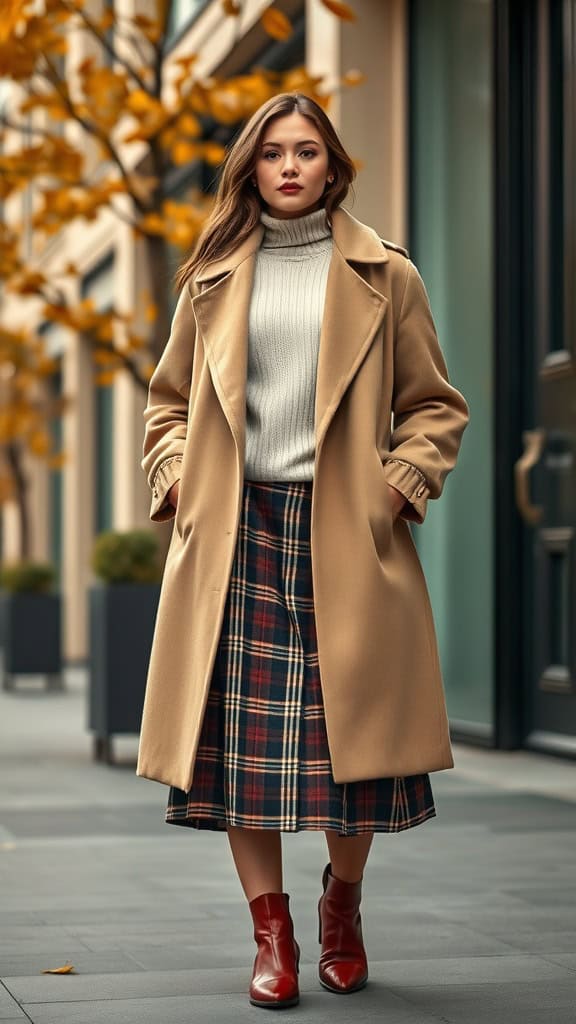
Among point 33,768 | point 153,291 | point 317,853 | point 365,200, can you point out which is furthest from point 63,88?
point 317,853

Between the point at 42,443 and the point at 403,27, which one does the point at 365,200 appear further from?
the point at 42,443

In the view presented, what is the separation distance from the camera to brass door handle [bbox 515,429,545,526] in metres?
7.73

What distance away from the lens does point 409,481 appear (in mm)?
3525

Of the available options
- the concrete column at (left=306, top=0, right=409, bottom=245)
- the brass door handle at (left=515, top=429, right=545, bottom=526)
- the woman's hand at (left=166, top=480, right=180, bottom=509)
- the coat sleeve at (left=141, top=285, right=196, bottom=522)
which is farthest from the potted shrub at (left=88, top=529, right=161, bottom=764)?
the woman's hand at (left=166, top=480, right=180, bottom=509)

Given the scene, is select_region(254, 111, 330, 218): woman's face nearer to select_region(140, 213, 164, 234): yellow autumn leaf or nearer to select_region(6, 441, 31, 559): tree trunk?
select_region(140, 213, 164, 234): yellow autumn leaf

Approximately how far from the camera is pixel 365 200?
9.23 metres

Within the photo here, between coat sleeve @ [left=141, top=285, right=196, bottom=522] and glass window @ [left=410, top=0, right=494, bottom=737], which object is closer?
coat sleeve @ [left=141, top=285, right=196, bottom=522]

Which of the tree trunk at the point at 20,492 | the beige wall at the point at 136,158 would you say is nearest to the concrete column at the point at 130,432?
the beige wall at the point at 136,158

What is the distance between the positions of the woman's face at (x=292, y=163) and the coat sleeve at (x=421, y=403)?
292 millimetres

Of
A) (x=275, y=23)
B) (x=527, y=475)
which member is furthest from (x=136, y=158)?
(x=275, y=23)

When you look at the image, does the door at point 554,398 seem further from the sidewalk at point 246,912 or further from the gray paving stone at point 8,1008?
the gray paving stone at point 8,1008

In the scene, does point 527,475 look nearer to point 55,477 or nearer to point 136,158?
point 136,158

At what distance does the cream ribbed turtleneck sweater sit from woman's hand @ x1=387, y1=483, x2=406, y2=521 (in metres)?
0.17

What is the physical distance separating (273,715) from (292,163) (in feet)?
3.74
